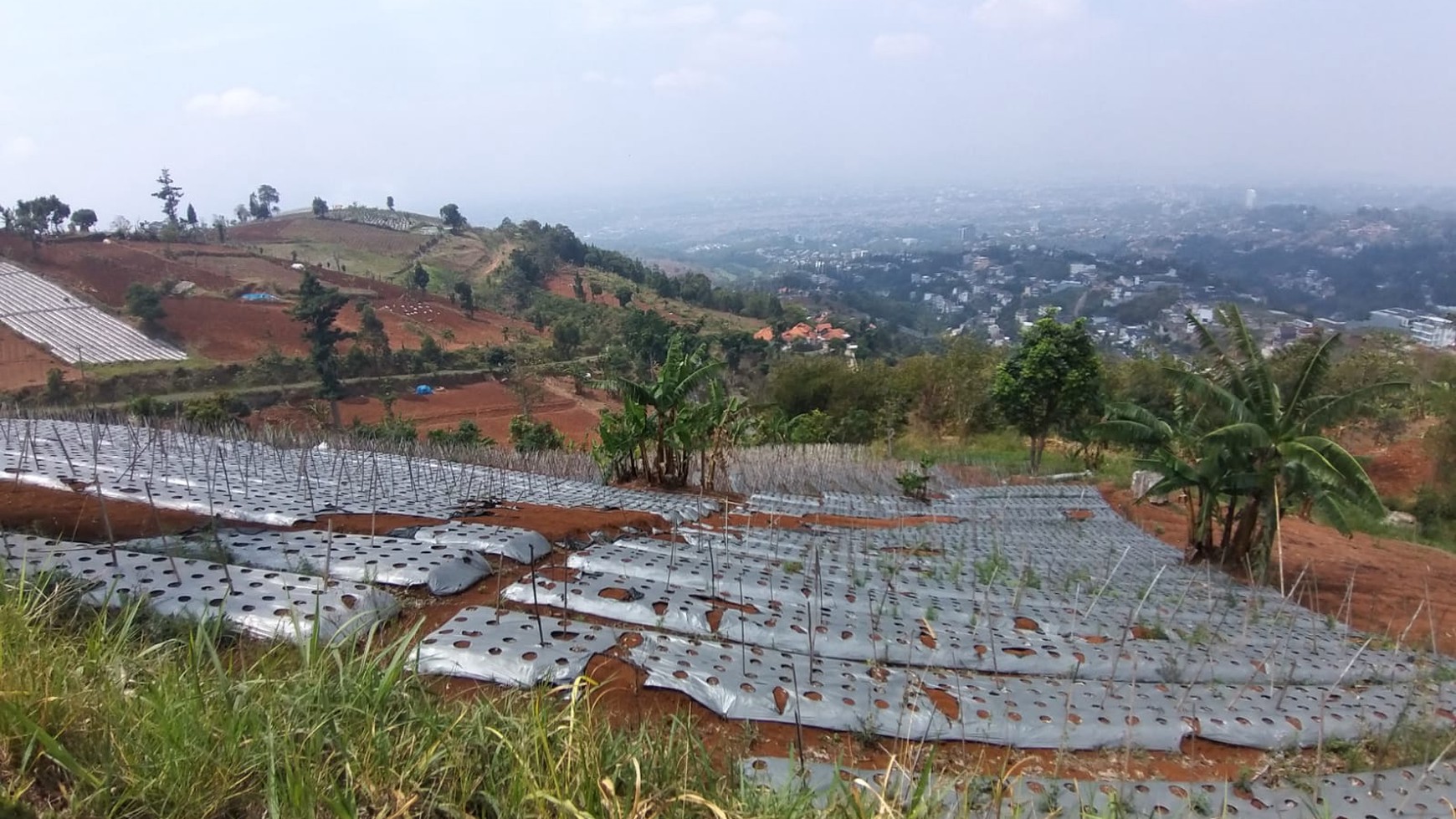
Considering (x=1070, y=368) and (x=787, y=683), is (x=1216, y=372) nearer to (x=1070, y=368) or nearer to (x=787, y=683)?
(x=1070, y=368)

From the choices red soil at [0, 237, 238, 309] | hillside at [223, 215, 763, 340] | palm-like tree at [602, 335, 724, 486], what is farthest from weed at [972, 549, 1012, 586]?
red soil at [0, 237, 238, 309]

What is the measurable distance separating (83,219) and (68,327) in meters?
21.3

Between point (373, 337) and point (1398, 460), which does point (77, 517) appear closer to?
point (1398, 460)

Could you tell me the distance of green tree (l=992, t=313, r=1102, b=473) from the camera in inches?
616

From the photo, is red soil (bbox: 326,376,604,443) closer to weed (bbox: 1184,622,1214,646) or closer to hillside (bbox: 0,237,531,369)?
hillside (bbox: 0,237,531,369)

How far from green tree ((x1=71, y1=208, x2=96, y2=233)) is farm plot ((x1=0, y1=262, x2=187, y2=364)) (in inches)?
481

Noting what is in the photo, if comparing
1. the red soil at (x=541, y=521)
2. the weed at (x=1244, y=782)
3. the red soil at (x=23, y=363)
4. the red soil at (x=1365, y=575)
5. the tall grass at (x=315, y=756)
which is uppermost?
the tall grass at (x=315, y=756)

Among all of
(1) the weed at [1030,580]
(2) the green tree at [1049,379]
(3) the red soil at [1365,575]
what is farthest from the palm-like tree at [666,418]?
(2) the green tree at [1049,379]

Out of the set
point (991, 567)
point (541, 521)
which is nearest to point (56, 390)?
point (541, 521)

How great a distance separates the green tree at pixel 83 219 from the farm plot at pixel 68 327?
12.2 m

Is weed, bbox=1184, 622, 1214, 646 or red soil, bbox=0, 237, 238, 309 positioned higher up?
red soil, bbox=0, 237, 238, 309

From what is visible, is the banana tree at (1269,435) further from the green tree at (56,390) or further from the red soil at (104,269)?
the red soil at (104,269)

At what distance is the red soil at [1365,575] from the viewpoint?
24.9ft

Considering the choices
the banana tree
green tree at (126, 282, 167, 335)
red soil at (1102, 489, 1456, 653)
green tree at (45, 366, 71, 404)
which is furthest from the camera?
green tree at (126, 282, 167, 335)
